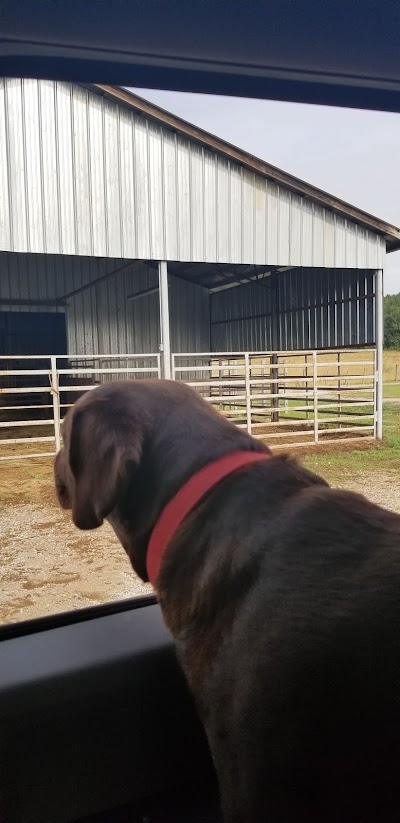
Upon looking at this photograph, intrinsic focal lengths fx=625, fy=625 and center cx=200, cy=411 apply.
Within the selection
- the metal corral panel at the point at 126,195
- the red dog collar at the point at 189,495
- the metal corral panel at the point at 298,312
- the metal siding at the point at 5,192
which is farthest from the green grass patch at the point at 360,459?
the metal siding at the point at 5,192

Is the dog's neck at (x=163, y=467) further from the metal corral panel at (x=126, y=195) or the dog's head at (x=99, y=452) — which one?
the metal corral panel at (x=126, y=195)

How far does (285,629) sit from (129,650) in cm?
63

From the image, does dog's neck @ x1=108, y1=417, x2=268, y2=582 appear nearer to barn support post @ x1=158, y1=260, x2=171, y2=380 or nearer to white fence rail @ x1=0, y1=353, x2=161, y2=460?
white fence rail @ x1=0, y1=353, x2=161, y2=460

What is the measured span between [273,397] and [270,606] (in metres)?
8.15

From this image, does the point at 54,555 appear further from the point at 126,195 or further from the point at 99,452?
the point at 126,195

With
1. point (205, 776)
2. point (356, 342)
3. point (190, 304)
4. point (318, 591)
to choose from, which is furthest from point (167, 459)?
point (190, 304)

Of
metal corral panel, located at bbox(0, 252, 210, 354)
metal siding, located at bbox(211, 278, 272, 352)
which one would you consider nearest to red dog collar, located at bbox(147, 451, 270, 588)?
metal siding, located at bbox(211, 278, 272, 352)

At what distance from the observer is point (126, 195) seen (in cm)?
693

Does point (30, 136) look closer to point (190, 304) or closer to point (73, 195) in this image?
point (73, 195)

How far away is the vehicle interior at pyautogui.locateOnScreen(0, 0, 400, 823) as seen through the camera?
1.07m

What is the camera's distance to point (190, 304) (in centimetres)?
1329

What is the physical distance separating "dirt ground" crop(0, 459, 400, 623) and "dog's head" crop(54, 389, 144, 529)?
660mm

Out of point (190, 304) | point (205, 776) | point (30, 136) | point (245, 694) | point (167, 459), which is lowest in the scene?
point (205, 776)

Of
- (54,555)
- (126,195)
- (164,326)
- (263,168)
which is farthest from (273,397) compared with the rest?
(54,555)
